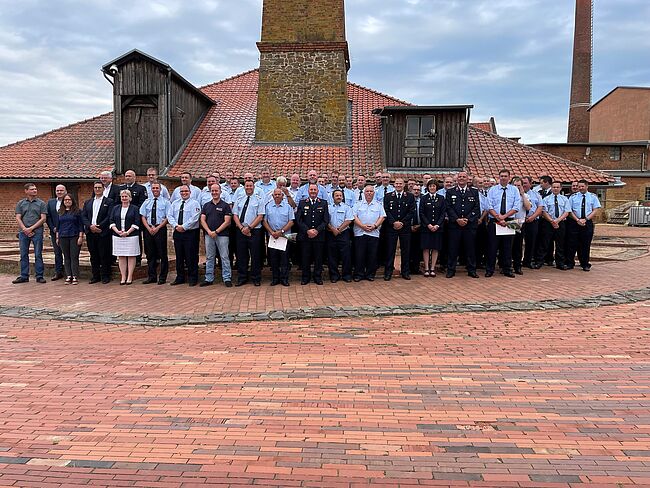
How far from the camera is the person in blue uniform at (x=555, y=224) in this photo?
428 inches

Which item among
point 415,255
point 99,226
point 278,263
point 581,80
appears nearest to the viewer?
point 278,263

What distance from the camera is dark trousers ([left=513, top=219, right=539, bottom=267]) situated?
10797mm

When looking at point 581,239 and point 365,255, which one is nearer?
point 365,255

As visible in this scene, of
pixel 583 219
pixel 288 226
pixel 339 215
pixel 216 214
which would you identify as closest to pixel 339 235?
pixel 339 215

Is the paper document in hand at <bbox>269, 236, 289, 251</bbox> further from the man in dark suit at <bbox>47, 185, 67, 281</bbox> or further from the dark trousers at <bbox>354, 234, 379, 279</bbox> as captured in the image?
the man in dark suit at <bbox>47, 185, 67, 281</bbox>

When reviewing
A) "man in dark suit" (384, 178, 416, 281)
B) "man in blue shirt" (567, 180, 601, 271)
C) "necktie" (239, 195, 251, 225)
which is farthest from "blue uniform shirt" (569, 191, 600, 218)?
"necktie" (239, 195, 251, 225)

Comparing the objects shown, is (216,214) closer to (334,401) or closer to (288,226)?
(288,226)

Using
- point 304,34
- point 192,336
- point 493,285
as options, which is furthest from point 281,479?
point 304,34

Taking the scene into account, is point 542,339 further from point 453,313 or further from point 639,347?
point 453,313

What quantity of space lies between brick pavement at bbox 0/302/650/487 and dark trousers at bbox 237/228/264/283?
3.23m

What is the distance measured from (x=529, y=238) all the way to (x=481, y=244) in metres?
1.01

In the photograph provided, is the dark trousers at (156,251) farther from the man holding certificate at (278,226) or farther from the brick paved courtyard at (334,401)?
the brick paved courtyard at (334,401)

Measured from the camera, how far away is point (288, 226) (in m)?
9.57

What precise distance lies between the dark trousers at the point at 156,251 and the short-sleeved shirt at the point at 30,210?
2218 millimetres
